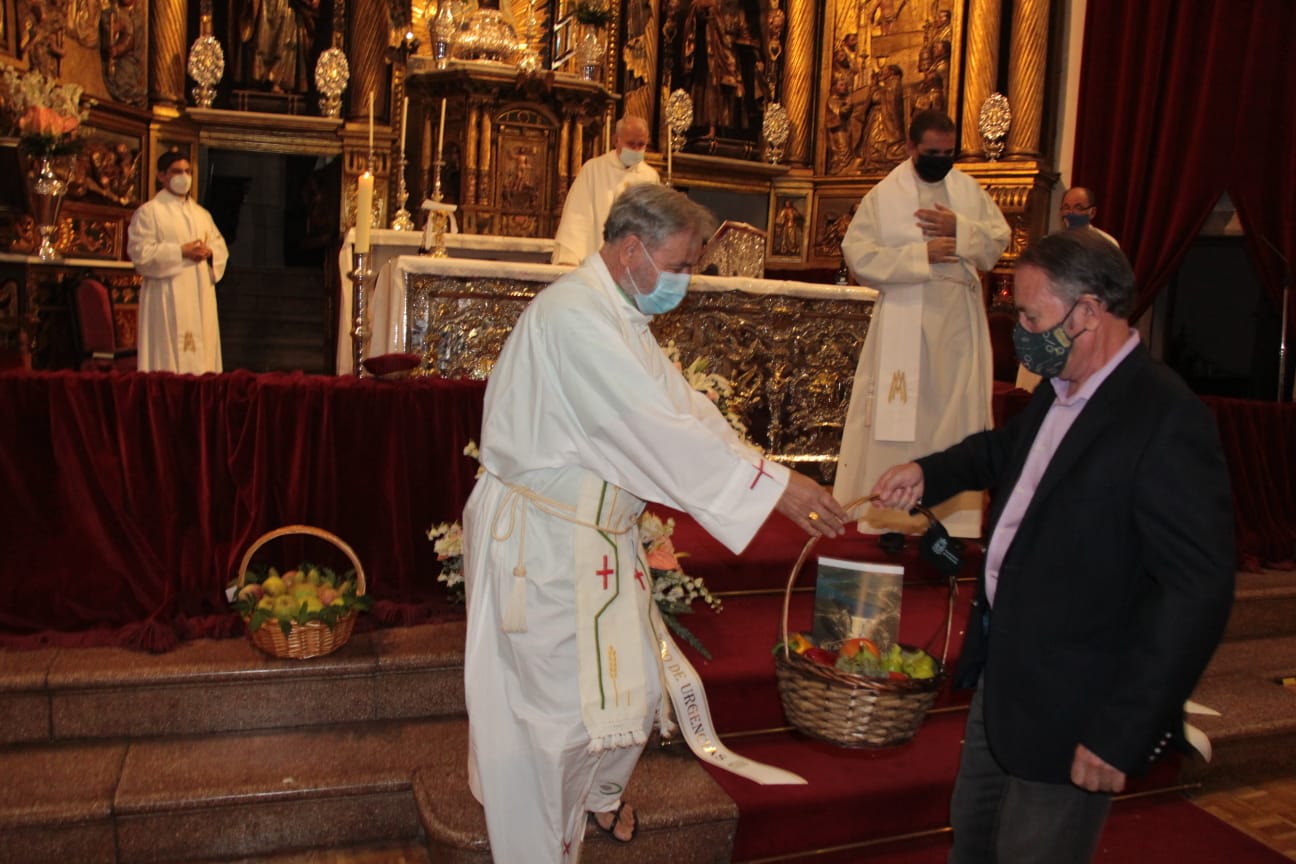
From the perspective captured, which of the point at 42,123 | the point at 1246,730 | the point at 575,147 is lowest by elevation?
the point at 1246,730

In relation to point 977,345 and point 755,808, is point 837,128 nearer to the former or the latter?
point 977,345

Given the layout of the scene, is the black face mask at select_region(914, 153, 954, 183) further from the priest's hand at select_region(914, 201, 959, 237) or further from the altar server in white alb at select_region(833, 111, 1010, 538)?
the priest's hand at select_region(914, 201, 959, 237)

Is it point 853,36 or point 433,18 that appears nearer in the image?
point 433,18

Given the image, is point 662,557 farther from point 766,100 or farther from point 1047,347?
point 766,100

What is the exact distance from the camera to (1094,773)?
6.46 ft

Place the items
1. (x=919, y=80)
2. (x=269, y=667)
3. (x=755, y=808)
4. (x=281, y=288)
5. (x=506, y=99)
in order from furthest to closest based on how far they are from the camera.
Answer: (x=281, y=288) → (x=919, y=80) → (x=506, y=99) → (x=269, y=667) → (x=755, y=808)

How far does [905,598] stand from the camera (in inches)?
185

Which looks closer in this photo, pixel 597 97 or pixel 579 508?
pixel 579 508

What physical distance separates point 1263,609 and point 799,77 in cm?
700

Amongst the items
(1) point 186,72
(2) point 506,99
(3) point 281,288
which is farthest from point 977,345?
(3) point 281,288

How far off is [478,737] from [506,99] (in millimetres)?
7528

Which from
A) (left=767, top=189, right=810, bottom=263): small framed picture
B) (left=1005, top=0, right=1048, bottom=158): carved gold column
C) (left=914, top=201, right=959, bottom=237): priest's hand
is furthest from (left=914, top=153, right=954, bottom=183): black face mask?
(left=767, top=189, right=810, bottom=263): small framed picture

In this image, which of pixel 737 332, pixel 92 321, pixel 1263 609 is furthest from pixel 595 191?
pixel 1263 609

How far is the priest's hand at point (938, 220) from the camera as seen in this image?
4.98 meters
